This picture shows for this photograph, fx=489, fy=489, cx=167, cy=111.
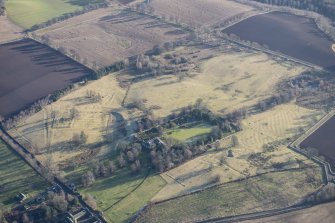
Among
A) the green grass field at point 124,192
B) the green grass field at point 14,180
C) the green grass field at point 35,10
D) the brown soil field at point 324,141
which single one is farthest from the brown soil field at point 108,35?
the brown soil field at point 324,141

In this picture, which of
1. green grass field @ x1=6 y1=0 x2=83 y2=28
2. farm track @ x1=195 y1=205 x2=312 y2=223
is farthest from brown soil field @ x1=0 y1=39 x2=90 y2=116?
farm track @ x1=195 y1=205 x2=312 y2=223

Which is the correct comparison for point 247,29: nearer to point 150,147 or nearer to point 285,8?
point 285,8

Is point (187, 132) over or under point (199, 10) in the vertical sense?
under

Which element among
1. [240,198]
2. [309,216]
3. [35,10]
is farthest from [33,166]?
[35,10]

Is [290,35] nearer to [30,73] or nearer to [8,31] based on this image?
[30,73]

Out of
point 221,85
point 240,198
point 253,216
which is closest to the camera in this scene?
point 253,216

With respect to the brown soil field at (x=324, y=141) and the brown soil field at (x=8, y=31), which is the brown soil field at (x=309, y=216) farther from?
the brown soil field at (x=8, y=31)

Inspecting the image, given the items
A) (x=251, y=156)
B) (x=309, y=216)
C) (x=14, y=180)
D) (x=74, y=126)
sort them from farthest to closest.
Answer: (x=74, y=126) → (x=251, y=156) → (x=14, y=180) → (x=309, y=216)

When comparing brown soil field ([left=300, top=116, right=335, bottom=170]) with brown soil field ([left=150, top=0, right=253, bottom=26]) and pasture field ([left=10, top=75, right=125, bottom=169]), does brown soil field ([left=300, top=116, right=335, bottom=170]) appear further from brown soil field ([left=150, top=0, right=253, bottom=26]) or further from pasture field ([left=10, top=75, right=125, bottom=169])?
brown soil field ([left=150, top=0, right=253, bottom=26])
